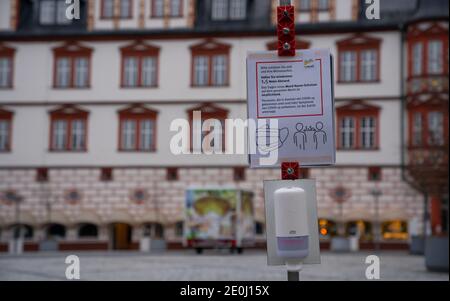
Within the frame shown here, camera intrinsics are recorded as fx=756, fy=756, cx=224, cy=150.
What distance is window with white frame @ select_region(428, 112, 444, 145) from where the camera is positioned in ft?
93.3

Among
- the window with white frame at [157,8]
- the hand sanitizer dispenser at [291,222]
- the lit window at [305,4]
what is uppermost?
the window with white frame at [157,8]

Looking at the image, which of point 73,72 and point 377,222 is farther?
point 73,72

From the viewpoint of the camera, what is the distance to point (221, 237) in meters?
28.8

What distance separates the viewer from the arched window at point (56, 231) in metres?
33.1

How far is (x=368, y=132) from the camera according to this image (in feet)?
105

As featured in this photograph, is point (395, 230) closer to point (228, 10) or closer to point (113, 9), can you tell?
point (228, 10)

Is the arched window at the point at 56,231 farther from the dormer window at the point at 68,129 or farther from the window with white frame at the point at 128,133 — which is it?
the window with white frame at the point at 128,133

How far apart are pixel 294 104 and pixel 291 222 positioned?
63 centimetres

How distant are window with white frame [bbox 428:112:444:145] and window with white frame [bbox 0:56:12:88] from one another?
18.2 metres

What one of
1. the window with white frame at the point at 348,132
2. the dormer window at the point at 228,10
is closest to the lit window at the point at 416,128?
the window with white frame at the point at 348,132

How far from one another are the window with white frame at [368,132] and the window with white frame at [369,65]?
177cm

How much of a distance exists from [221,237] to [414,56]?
11.0 meters

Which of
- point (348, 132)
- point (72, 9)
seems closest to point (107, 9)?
point (348, 132)

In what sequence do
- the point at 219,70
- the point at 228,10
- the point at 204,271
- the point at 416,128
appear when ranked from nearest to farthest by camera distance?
the point at 204,271, the point at 416,128, the point at 219,70, the point at 228,10
